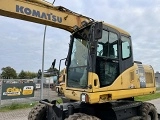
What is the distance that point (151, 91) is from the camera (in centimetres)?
738

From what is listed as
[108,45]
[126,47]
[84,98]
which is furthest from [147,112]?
[84,98]

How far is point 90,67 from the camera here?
523cm

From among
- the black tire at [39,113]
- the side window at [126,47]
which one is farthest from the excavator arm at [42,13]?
the black tire at [39,113]

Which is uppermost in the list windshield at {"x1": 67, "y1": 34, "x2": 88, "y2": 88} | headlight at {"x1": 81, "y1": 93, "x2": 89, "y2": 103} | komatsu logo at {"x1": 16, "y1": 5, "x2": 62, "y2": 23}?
komatsu logo at {"x1": 16, "y1": 5, "x2": 62, "y2": 23}

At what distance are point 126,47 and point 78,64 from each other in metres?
1.61

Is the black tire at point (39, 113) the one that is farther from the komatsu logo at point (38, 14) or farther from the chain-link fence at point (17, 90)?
the chain-link fence at point (17, 90)

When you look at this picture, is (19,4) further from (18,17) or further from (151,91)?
(151,91)

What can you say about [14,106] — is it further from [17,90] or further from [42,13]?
[42,13]

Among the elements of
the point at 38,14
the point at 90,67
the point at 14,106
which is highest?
the point at 38,14

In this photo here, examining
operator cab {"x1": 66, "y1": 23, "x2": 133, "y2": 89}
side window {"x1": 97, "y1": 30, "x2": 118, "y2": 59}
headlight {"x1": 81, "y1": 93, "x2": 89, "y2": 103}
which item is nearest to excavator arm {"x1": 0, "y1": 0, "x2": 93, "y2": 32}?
operator cab {"x1": 66, "y1": 23, "x2": 133, "y2": 89}

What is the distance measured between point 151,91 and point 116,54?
7.59ft

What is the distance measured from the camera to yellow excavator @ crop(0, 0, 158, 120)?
5.25 metres

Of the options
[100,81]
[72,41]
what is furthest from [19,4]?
[100,81]

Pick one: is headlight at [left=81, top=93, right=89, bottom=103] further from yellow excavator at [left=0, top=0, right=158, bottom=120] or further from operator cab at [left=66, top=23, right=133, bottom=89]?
operator cab at [left=66, top=23, right=133, bottom=89]
